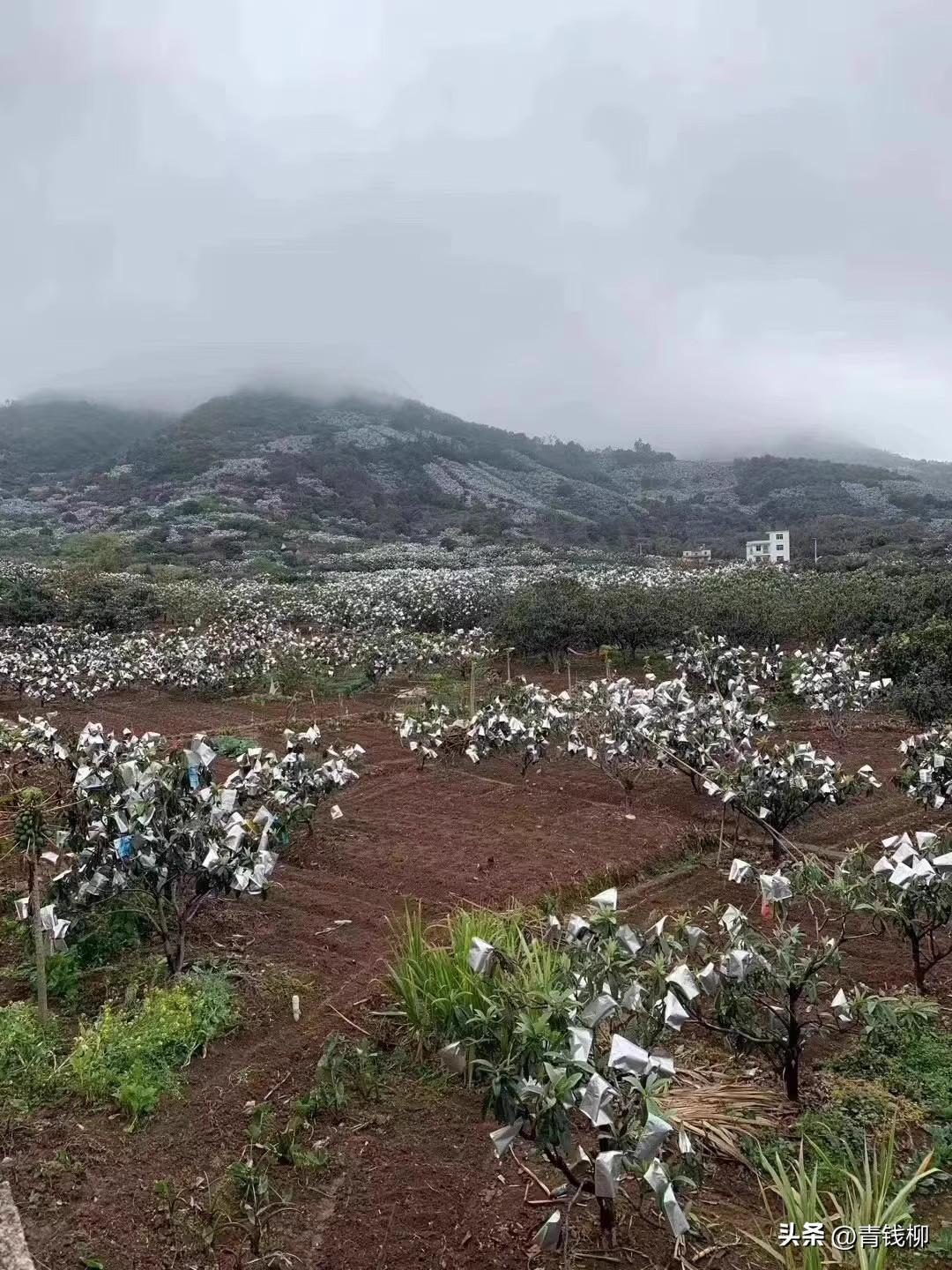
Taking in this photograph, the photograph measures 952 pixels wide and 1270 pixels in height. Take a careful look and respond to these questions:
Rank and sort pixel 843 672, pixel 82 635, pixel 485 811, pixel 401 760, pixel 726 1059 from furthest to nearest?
pixel 82 635 < pixel 401 760 < pixel 843 672 < pixel 485 811 < pixel 726 1059

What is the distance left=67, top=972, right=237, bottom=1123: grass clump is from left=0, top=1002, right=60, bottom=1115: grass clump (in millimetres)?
132

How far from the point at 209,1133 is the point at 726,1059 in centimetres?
284

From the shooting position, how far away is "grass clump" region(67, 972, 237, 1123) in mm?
4695

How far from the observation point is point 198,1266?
3.61 metres

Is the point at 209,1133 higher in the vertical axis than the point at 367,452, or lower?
lower

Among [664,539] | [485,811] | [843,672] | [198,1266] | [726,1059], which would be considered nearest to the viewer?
[198,1266]

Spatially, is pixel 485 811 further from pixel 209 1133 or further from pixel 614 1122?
pixel 614 1122

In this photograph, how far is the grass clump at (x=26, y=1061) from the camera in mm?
4676

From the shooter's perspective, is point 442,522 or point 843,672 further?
point 442,522

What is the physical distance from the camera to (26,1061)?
4.89 m

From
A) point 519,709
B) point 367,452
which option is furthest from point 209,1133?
point 367,452

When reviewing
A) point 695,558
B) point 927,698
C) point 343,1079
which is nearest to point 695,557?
point 695,558

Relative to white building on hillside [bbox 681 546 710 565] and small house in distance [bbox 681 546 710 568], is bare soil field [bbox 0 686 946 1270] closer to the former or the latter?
small house in distance [bbox 681 546 710 568]

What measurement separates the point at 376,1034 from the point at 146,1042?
129 cm
